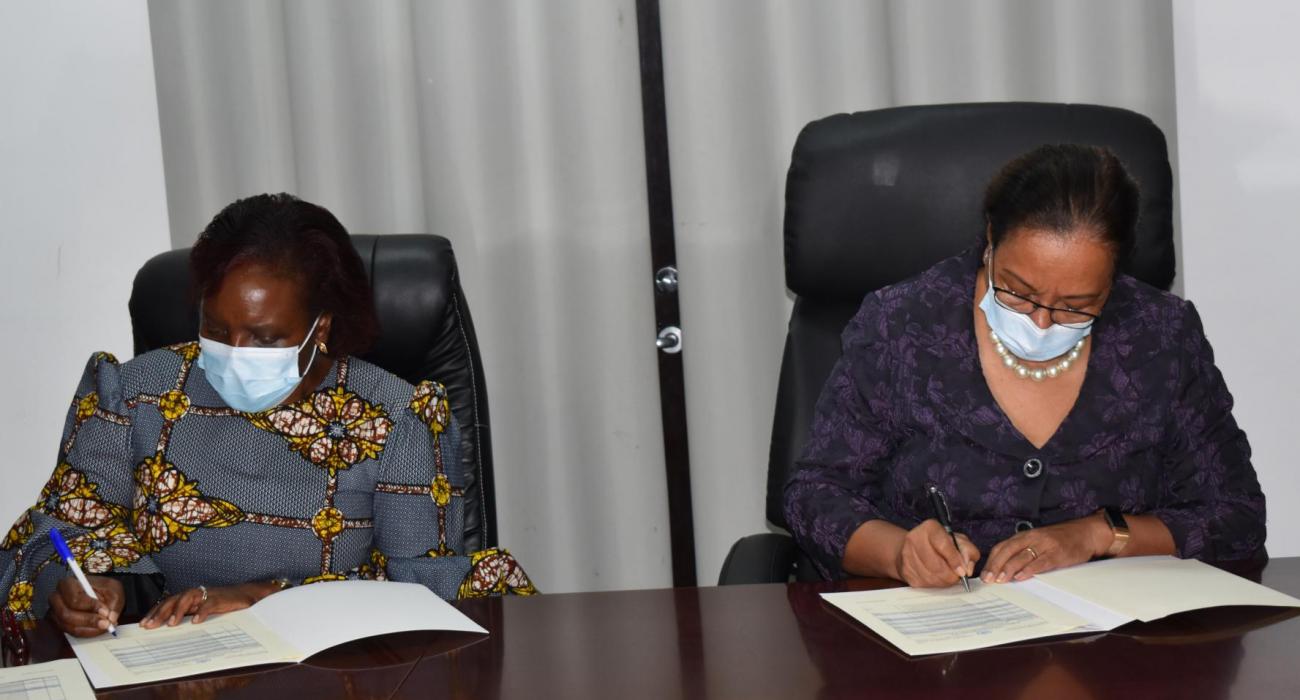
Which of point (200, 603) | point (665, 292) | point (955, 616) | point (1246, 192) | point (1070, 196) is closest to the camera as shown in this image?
point (955, 616)

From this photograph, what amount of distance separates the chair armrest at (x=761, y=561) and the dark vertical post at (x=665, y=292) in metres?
Result: 0.91

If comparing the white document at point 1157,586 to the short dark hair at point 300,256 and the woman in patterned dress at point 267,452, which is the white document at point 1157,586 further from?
the short dark hair at point 300,256

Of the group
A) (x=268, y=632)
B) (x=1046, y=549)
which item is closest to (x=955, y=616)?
(x=1046, y=549)

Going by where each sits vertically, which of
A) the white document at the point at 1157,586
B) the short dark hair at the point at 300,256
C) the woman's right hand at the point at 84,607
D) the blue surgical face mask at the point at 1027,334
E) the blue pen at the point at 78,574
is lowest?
the white document at the point at 1157,586

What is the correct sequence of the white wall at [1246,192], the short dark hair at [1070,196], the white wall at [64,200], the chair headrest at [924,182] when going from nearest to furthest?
the short dark hair at [1070,196]
the chair headrest at [924,182]
the white wall at [1246,192]
the white wall at [64,200]

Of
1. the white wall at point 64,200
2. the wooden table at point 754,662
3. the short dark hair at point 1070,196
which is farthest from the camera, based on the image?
the white wall at point 64,200

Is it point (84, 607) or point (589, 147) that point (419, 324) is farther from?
point (589, 147)

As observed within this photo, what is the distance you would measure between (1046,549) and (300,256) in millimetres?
1055

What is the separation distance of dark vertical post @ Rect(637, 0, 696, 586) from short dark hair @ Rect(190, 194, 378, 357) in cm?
93

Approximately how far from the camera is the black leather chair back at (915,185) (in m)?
1.95

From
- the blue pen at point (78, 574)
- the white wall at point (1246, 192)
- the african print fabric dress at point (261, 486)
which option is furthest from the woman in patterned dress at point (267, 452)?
the white wall at point (1246, 192)

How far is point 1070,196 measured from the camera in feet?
5.34

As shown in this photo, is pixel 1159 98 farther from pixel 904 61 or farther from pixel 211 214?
pixel 211 214

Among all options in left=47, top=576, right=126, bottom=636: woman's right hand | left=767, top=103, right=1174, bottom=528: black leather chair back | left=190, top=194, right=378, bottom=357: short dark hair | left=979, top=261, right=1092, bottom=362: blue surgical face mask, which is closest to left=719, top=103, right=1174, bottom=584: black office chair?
left=767, top=103, right=1174, bottom=528: black leather chair back
